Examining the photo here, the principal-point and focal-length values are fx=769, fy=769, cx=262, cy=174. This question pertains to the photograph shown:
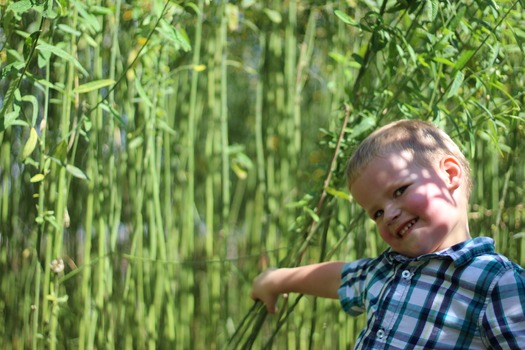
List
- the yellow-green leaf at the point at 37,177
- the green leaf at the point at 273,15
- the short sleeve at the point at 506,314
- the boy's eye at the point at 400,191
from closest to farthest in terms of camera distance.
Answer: the short sleeve at the point at 506,314
the boy's eye at the point at 400,191
the yellow-green leaf at the point at 37,177
the green leaf at the point at 273,15

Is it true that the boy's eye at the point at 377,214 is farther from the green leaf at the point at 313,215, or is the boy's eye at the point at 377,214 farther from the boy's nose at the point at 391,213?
the green leaf at the point at 313,215

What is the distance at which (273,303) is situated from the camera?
1.04 metres

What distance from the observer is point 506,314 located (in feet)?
2.47

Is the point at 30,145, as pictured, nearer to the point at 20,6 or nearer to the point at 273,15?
the point at 20,6

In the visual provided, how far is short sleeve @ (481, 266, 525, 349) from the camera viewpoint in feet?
2.45

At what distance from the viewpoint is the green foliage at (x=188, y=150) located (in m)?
0.99

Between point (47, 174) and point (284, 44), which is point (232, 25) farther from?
point (47, 174)

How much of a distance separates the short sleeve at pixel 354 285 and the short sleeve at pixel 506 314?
188 mm

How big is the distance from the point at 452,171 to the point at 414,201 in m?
0.07

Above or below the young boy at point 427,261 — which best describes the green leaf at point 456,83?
above

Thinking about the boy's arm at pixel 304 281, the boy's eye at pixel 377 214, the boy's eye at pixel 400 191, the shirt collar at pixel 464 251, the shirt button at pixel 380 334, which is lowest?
the shirt button at pixel 380 334

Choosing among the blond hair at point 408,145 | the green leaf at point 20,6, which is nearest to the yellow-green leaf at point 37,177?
the green leaf at point 20,6

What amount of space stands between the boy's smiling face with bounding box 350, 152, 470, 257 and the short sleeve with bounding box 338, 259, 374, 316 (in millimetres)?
83

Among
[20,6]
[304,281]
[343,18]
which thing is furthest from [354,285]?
[20,6]
